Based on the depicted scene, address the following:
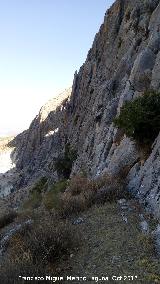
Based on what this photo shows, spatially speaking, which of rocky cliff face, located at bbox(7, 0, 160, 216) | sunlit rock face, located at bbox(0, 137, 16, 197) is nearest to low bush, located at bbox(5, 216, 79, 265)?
rocky cliff face, located at bbox(7, 0, 160, 216)

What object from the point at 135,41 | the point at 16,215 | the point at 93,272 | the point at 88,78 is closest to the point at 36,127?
the point at 88,78

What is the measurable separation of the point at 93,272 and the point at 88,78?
44.9 m

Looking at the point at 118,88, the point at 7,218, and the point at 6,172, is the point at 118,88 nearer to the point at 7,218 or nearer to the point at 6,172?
the point at 7,218

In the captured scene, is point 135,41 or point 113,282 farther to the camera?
point 135,41

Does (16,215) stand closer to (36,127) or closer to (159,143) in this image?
(159,143)

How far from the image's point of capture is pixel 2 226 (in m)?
17.0

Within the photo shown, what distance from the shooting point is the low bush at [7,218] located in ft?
56.1

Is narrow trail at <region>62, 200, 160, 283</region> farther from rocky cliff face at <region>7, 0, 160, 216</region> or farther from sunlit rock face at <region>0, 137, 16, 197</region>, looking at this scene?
sunlit rock face at <region>0, 137, 16, 197</region>

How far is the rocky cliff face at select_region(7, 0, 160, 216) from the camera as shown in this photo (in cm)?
1591

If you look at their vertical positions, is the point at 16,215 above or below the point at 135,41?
→ below

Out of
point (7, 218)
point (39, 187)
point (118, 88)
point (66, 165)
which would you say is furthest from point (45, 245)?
point (39, 187)

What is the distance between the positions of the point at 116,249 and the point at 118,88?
78.5 ft

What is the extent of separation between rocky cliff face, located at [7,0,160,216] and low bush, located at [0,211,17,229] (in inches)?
184

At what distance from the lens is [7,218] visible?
57.0 ft
